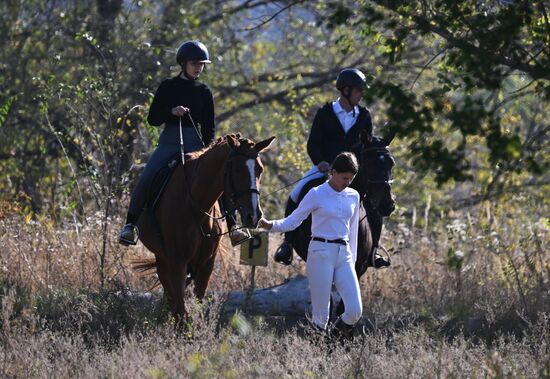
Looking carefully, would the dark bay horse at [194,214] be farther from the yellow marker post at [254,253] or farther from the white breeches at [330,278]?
the white breeches at [330,278]

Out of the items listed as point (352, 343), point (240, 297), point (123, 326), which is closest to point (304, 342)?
point (352, 343)

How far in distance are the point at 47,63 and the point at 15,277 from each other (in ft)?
28.3

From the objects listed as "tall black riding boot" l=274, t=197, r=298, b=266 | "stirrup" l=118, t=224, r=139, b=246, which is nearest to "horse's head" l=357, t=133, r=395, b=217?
"tall black riding boot" l=274, t=197, r=298, b=266

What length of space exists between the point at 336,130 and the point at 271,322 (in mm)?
2301

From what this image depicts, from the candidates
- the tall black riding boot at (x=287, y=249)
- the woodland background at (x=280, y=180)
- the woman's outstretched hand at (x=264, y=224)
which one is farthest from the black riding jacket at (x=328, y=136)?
the woman's outstretched hand at (x=264, y=224)

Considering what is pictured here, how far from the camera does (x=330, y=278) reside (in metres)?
10.2

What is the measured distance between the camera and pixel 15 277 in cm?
1366

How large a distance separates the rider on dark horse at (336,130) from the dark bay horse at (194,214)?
1.01 metres

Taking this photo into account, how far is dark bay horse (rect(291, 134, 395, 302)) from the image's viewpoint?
11649 mm

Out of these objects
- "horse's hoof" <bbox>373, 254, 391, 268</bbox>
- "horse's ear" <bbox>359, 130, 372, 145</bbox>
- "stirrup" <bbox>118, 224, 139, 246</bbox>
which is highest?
"horse's ear" <bbox>359, 130, 372, 145</bbox>

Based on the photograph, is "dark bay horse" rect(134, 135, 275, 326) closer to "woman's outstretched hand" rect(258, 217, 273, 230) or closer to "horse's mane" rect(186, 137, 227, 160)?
"horse's mane" rect(186, 137, 227, 160)

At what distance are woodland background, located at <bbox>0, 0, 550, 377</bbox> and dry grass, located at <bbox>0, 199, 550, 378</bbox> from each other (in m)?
0.04

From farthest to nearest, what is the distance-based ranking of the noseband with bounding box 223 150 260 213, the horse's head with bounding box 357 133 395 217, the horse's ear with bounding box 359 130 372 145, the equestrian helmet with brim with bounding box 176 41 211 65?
1. the horse's ear with bounding box 359 130 372 145
2. the horse's head with bounding box 357 133 395 217
3. the equestrian helmet with brim with bounding box 176 41 211 65
4. the noseband with bounding box 223 150 260 213

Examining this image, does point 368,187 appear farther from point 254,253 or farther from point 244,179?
point 244,179
